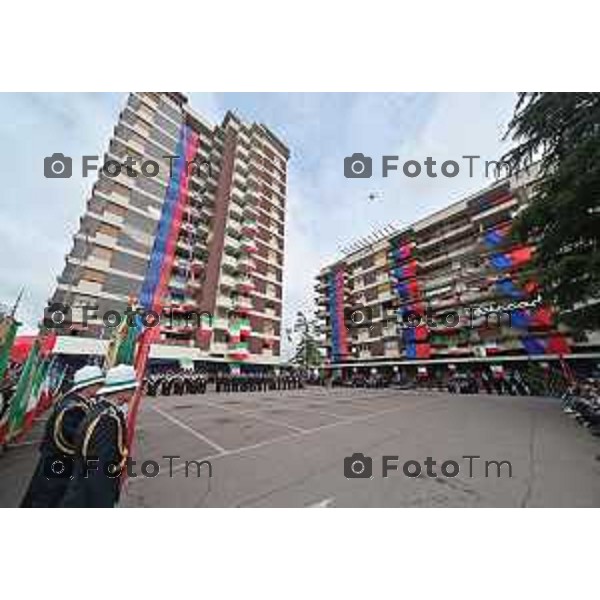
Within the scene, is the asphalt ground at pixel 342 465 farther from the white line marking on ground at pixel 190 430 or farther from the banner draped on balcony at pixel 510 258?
the banner draped on balcony at pixel 510 258

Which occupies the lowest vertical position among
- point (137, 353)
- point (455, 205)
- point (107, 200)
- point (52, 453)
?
point (52, 453)

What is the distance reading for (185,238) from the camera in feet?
131

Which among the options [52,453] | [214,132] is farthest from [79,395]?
[214,132]

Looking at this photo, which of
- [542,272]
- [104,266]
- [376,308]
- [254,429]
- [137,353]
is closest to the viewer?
[137,353]

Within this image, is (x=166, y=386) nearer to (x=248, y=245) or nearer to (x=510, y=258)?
(x=248, y=245)

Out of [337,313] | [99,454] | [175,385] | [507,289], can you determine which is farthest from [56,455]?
[337,313]

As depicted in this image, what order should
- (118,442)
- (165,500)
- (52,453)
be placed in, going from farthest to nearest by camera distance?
1. (165,500)
2. (52,453)
3. (118,442)

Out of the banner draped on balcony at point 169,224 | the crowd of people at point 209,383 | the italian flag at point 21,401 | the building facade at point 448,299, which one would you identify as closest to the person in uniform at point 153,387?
the crowd of people at point 209,383

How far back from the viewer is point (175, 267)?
3812cm

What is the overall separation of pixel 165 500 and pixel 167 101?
46177 mm

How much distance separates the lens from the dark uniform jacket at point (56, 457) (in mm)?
3127

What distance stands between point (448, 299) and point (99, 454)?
42342 mm

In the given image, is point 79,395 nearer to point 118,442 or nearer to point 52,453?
point 52,453

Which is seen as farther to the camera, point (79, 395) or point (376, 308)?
point (376, 308)
